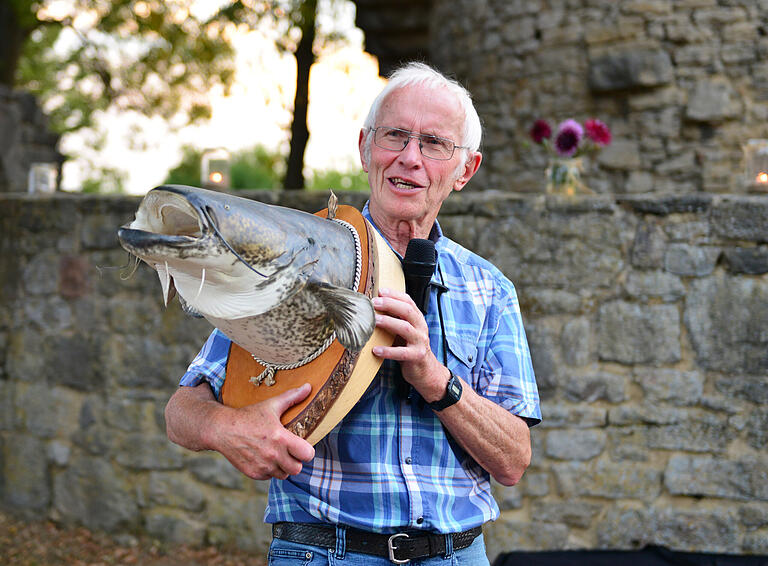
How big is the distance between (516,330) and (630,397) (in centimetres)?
195

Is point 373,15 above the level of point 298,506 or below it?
above

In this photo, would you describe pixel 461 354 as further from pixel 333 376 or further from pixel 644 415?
pixel 644 415

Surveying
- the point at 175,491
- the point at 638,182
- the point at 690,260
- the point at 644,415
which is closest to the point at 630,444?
the point at 644,415

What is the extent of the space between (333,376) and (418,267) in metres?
0.30

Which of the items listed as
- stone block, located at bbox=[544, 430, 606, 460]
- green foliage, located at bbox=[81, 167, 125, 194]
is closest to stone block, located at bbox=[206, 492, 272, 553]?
stone block, located at bbox=[544, 430, 606, 460]

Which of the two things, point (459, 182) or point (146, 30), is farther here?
point (146, 30)

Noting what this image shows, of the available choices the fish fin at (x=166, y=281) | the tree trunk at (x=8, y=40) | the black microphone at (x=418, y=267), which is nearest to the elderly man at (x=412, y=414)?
the black microphone at (x=418, y=267)

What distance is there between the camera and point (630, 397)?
3330 millimetres

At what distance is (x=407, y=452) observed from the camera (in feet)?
4.71

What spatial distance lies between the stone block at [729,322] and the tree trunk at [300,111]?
451 centimetres

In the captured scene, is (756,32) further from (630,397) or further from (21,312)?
(21,312)

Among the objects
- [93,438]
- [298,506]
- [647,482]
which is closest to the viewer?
[298,506]

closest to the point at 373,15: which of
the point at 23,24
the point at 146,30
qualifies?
the point at 146,30

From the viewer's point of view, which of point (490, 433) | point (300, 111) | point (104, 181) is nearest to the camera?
point (490, 433)
